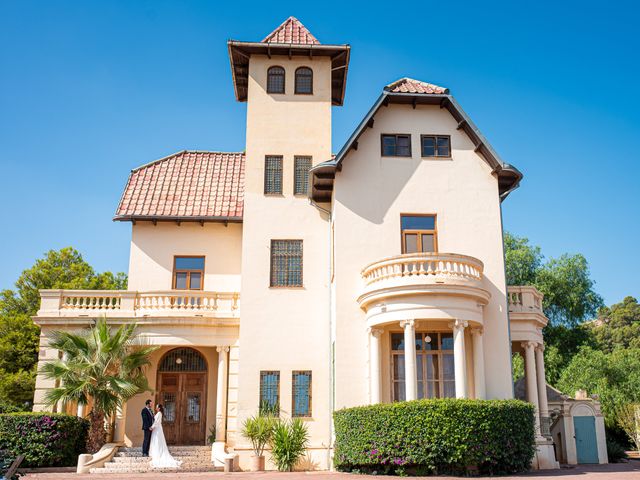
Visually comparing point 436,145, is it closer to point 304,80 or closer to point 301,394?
point 304,80

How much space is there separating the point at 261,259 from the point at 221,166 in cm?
679

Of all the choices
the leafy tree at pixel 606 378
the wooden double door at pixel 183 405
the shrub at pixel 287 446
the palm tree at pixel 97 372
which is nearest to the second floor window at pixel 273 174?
A: the palm tree at pixel 97 372

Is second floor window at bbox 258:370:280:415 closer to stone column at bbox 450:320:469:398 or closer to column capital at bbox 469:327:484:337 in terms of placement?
stone column at bbox 450:320:469:398

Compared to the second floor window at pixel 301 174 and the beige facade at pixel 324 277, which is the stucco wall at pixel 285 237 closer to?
the beige facade at pixel 324 277

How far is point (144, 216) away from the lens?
990 inches

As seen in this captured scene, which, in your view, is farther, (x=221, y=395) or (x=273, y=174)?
(x=273, y=174)

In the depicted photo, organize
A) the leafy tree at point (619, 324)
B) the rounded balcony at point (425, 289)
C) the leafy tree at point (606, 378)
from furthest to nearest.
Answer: the leafy tree at point (619, 324) < the leafy tree at point (606, 378) < the rounded balcony at point (425, 289)

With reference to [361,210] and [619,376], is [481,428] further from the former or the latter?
[619,376]

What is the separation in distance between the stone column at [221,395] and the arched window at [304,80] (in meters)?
10.1

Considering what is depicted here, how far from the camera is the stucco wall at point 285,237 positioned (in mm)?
21938

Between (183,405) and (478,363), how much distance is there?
11088 mm

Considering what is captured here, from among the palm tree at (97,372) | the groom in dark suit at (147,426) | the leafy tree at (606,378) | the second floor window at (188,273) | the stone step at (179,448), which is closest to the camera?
the palm tree at (97,372)

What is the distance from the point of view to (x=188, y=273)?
25484 mm

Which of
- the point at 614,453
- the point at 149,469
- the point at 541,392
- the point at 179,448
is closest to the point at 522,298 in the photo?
the point at 541,392
